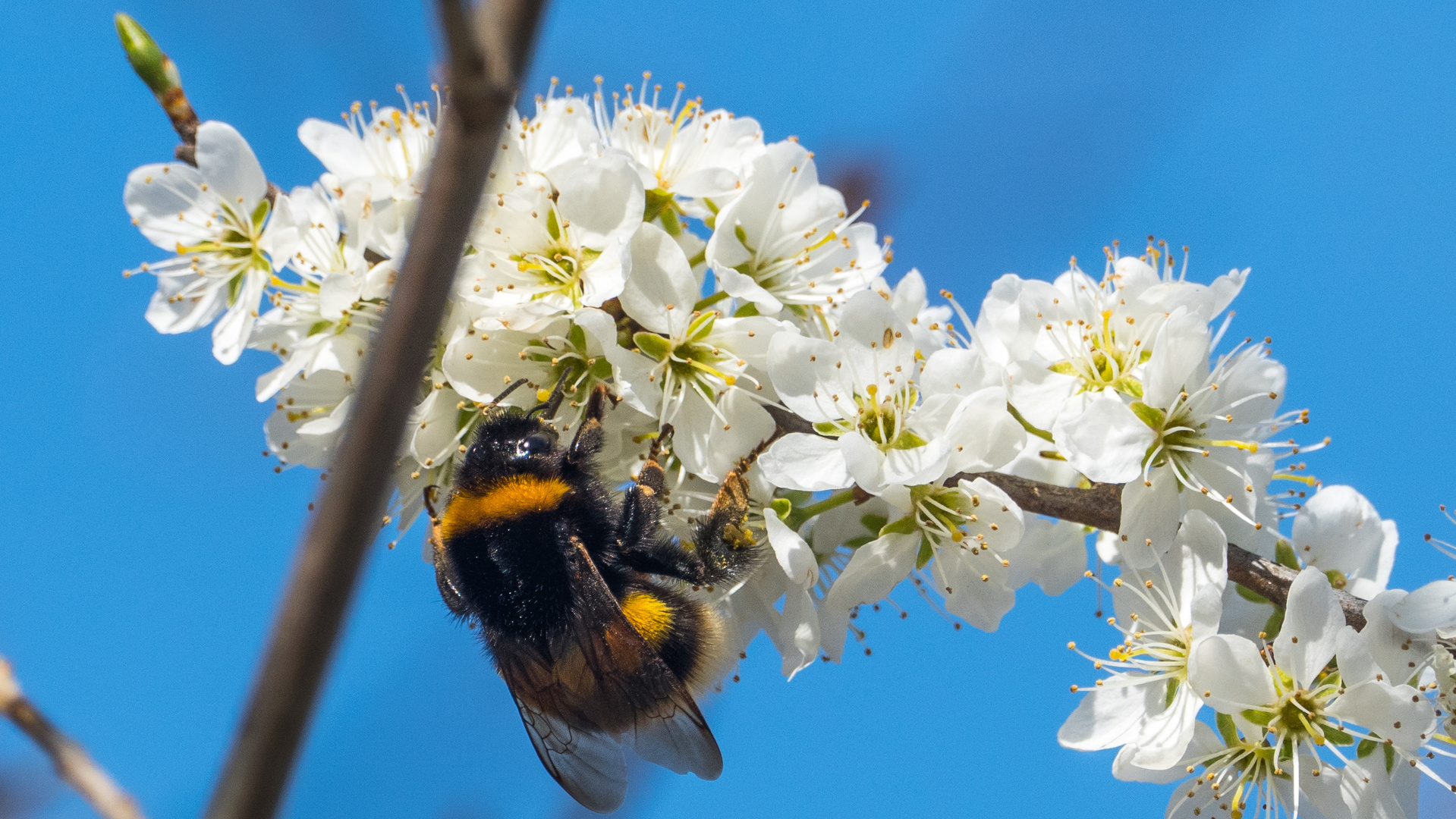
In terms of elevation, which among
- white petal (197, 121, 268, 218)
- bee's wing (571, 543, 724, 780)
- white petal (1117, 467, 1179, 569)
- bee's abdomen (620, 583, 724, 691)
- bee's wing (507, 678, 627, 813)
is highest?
white petal (197, 121, 268, 218)

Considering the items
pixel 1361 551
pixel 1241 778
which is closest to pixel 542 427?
pixel 1241 778

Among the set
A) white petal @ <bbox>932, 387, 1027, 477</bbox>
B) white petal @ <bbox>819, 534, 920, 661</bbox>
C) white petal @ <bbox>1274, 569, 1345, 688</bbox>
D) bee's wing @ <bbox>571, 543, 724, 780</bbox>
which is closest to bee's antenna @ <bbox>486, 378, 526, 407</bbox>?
bee's wing @ <bbox>571, 543, 724, 780</bbox>

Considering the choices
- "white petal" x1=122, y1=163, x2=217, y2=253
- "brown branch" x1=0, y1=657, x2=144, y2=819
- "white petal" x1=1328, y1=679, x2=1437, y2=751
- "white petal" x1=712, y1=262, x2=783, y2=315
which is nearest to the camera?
"brown branch" x1=0, y1=657, x2=144, y2=819

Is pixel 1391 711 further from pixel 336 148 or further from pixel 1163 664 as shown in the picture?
pixel 336 148

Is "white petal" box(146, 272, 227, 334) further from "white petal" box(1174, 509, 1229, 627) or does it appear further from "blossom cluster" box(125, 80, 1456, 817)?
"white petal" box(1174, 509, 1229, 627)

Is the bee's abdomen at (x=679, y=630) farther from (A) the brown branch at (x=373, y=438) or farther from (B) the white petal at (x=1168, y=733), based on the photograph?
(A) the brown branch at (x=373, y=438)

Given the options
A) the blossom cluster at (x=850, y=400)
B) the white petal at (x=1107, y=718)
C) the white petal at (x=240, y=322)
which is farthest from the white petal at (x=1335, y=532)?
the white petal at (x=240, y=322)
